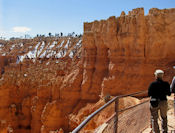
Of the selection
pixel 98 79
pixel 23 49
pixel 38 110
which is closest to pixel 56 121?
pixel 38 110

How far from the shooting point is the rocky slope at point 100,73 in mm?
9883

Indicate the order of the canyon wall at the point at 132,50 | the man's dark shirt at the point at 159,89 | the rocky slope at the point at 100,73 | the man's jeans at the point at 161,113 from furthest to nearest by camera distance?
1. the rocky slope at the point at 100,73
2. the canyon wall at the point at 132,50
3. the man's jeans at the point at 161,113
4. the man's dark shirt at the point at 159,89

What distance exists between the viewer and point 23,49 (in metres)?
63.5

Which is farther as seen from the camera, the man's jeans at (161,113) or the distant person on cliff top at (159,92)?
the man's jeans at (161,113)

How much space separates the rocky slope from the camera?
988 centimetres

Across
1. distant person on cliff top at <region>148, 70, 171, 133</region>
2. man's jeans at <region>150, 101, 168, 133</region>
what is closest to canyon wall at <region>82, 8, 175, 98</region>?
man's jeans at <region>150, 101, 168, 133</region>

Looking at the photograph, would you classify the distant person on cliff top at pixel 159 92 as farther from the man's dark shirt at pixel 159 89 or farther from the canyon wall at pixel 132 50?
the canyon wall at pixel 132 50

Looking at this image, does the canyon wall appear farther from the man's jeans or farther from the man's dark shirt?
the man's dark shirt

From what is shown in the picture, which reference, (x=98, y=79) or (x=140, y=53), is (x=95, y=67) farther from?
(x=140, y=53)

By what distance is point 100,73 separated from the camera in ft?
45.3

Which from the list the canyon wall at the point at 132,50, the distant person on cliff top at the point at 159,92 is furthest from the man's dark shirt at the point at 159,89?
the canyon wall at the point at 132,50

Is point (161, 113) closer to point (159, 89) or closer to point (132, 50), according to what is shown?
point (159, 89)

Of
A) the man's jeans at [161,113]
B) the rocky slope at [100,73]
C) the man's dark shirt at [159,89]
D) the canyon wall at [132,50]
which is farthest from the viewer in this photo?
the rocky slope at [100,73]

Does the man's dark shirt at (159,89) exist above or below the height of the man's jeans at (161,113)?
above
